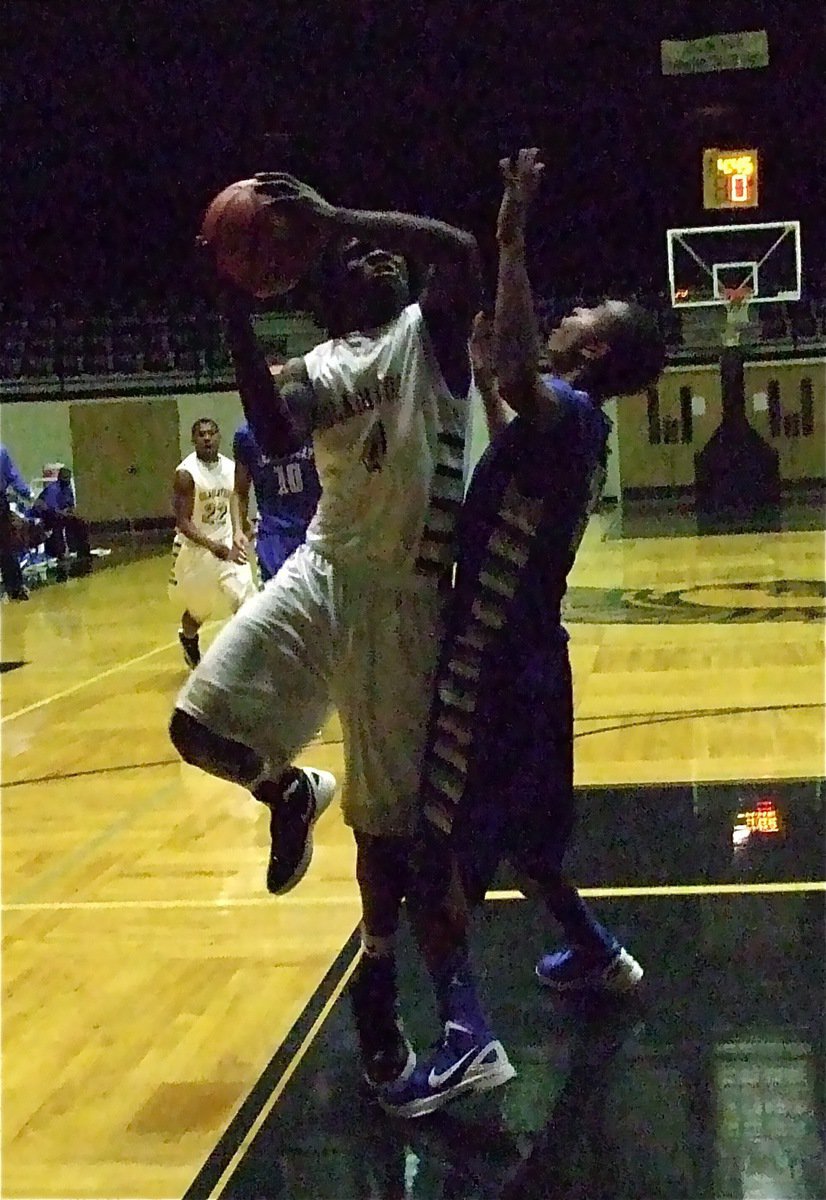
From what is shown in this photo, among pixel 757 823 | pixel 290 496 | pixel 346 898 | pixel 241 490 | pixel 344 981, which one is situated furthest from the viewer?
pixel 241 490

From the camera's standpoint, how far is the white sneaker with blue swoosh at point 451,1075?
3076 millimetres

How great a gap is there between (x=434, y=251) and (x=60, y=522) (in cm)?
1503

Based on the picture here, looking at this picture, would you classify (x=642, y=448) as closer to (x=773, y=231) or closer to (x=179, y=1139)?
(x=773, y=231)

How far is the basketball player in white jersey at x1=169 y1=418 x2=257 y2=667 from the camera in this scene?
28.0ft

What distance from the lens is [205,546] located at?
852 cm

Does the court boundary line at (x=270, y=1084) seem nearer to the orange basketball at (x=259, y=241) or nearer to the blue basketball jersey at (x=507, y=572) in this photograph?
the blue basketball jersey at (x=507, y=572)

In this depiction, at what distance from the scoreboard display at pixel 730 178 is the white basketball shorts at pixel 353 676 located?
1745 centimetres

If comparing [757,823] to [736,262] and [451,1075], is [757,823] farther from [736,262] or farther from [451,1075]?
[736,262]

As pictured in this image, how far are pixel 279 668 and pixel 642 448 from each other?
19.9 meters

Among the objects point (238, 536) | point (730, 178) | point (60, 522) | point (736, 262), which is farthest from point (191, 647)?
point (736, 262)

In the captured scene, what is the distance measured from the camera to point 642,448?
22.5 meters

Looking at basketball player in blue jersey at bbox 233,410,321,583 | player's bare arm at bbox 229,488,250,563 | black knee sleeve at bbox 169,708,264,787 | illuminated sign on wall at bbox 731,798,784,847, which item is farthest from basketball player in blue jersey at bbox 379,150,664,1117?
player's bare arm at bbox 229,488,250,563

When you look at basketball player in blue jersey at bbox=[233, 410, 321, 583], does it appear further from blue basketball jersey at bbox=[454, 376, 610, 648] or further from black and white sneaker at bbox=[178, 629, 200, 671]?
blue basketball jersey at bbox=[454, 376, 610, 648]

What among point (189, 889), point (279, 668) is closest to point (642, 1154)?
point (279, 668)
